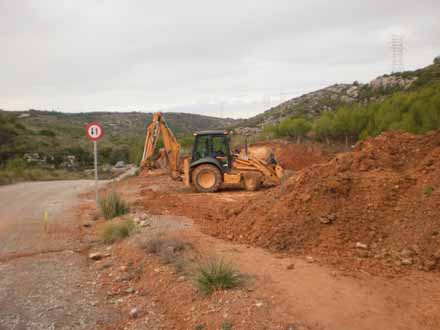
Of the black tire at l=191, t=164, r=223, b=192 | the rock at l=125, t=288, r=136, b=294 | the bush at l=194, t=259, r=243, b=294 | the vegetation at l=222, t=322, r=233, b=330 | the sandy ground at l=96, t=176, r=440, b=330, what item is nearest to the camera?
the vegetation at l=222, t=322, r=233, b=330

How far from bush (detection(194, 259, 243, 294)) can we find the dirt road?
46.0 inches

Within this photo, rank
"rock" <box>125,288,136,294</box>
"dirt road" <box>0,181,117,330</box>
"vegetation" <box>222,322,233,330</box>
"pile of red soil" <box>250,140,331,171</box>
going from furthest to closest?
"pile of red soil" <box>250,140,331,171</box> → "rock" <box>125,288,136,294</box> → "dirt road" <box>0,181,117,330</box> → "vegetation" <box>222,322,233,330</box>

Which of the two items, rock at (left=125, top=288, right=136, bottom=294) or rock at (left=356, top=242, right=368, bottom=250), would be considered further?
rock at (left=356, top=242, right=368, bottom=250)

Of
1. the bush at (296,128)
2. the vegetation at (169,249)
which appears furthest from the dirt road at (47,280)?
the bush at (296,128)

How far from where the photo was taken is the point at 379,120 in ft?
77.2

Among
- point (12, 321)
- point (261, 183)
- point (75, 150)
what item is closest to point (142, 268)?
point (12, 321)

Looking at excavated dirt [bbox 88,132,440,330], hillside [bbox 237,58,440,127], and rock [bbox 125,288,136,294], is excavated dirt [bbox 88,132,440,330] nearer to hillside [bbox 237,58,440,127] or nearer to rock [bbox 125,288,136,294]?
rock [bbox 125,288,136,294]

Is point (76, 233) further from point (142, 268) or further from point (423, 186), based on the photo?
point (423, 186)

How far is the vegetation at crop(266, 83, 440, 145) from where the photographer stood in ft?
64.9

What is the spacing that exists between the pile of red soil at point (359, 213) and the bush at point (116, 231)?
176cm

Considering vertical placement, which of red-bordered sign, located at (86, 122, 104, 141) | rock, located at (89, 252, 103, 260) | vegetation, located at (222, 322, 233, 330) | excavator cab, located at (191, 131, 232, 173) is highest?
red-bordered sign, located at (86, 122, 104, 141)

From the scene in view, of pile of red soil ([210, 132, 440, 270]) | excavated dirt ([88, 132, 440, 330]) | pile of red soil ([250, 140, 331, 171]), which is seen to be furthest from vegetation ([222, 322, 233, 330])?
pile of red soil ([250, 140, 331, 171])

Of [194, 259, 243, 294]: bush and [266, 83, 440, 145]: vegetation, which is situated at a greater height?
[266, 83, 440, 145]: vegetation

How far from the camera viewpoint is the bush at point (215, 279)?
518 cm
